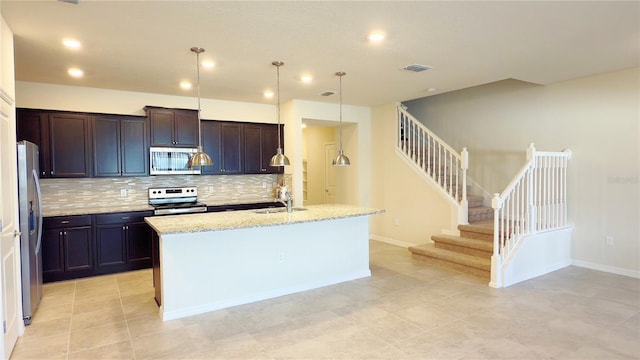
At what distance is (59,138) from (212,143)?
2.07 meters

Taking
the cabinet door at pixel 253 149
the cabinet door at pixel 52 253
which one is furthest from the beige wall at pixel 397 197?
the cabinet door at pixel 52 253

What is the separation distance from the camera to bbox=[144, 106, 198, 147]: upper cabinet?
558 centimetres

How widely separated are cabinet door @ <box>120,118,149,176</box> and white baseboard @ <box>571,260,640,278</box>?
6477 millimetres

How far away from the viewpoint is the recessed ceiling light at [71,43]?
349cm

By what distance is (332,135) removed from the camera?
28.4 ft

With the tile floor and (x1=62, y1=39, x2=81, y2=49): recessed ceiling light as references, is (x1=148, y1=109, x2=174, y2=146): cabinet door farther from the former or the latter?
the tile floor

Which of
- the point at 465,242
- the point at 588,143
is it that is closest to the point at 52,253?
the point at 465,242

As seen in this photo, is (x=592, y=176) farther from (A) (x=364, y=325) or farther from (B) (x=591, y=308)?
(A) (x=364, y=325)

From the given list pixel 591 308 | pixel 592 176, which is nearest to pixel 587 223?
pixel 592 176

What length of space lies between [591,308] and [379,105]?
467 cm

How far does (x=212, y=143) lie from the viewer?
6.12 metres

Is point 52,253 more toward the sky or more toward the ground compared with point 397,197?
more toward the ground

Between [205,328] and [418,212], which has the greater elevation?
[418,212]

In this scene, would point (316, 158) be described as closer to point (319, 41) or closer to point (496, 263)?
point (496, 263)
